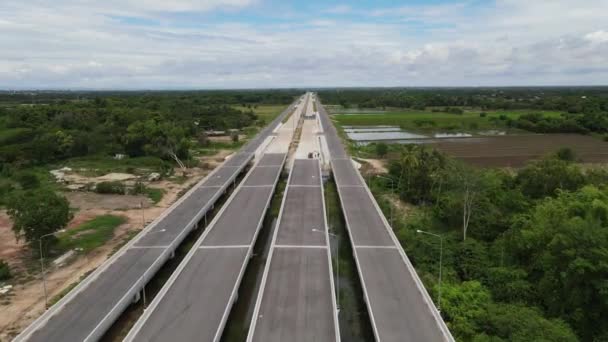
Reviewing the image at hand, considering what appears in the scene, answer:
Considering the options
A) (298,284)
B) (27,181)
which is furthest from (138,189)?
(298,284)

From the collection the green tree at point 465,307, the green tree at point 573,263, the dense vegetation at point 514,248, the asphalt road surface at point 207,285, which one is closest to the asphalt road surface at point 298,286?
the asphalt road surface at point 207,285

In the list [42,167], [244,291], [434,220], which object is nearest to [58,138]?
[42,167]

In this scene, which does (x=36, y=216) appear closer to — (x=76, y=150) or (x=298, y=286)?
(x=298, y=286)

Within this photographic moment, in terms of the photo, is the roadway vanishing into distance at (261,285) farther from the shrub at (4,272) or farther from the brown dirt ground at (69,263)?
the shrub at (4,272)

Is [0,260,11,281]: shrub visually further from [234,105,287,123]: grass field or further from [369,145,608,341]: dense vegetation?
[234,105,287,123]: grass field

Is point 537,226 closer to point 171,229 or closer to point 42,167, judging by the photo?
point 171,229
